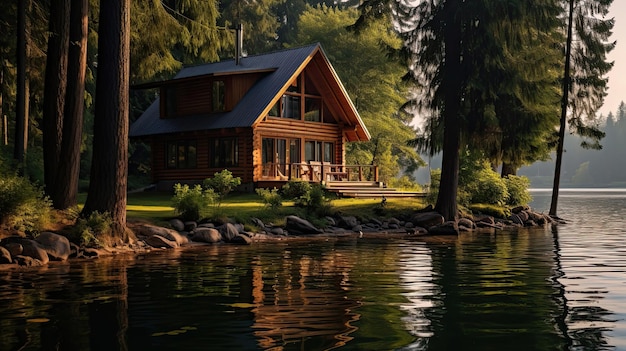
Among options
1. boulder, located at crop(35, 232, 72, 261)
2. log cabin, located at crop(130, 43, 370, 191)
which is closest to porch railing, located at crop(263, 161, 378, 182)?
log cabin, located at crop(130, 43, 370, 191)

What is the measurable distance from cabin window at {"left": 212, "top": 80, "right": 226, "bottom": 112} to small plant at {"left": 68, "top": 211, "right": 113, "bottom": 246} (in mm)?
20123

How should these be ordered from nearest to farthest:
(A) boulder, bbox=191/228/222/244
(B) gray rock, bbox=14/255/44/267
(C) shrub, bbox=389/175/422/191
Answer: (B) gray rock, bbox=14/255/44/267, (A) boulder, bbox=191/228/222/244, (C) shrub, bbox=389/175/422/191

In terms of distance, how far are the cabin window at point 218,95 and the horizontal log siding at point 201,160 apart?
1407 millimetres

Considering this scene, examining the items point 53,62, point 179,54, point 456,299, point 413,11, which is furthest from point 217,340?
point 179,54

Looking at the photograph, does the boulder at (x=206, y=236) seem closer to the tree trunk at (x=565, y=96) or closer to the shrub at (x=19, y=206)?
the shrub at (x=19, y=206)

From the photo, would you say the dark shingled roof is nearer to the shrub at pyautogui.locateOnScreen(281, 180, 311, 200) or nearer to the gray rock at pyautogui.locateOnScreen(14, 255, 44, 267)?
the shrub at pyautogui.locateOnScreen(281, 180, 311, 200)

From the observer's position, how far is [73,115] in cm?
1872

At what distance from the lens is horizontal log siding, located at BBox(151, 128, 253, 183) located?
117 feet

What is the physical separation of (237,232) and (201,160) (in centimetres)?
1710

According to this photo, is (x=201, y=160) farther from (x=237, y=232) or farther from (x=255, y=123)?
(x=237, y=232)

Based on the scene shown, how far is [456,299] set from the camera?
9.63 m

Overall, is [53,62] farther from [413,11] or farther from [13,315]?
[413,11]

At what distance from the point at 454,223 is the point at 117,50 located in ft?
44.5

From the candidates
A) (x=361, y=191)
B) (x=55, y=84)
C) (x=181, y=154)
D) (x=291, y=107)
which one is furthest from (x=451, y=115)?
(x=181, y=154)
